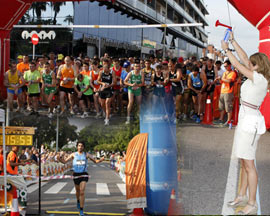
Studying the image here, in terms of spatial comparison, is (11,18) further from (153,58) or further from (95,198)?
(95,198)

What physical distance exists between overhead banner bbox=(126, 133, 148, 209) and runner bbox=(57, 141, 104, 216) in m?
0.41

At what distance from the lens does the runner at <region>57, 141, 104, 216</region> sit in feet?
16.0

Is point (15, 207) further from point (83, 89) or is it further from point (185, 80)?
point (185, 80)

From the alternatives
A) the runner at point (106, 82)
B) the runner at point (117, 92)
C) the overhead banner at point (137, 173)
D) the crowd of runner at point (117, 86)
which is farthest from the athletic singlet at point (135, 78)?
the overhead banner at point (137, 173)

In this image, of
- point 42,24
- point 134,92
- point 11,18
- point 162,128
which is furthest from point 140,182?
point 42,24

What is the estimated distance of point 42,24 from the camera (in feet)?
23.8

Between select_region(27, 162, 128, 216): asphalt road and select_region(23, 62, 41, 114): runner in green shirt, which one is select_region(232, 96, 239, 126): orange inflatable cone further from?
select_region(23, 62, 41, 114): runner in green shirt

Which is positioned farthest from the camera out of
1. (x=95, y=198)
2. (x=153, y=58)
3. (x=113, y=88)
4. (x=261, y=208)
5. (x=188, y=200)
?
(x=153, y=58)

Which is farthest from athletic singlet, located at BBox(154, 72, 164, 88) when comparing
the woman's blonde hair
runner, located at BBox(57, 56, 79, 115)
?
the woman's blonde hair

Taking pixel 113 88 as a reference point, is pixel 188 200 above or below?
below

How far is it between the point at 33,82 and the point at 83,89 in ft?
2.98

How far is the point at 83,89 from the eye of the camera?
5684 mm

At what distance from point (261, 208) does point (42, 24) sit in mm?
5282

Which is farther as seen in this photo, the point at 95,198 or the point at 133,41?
the point at 133,41
